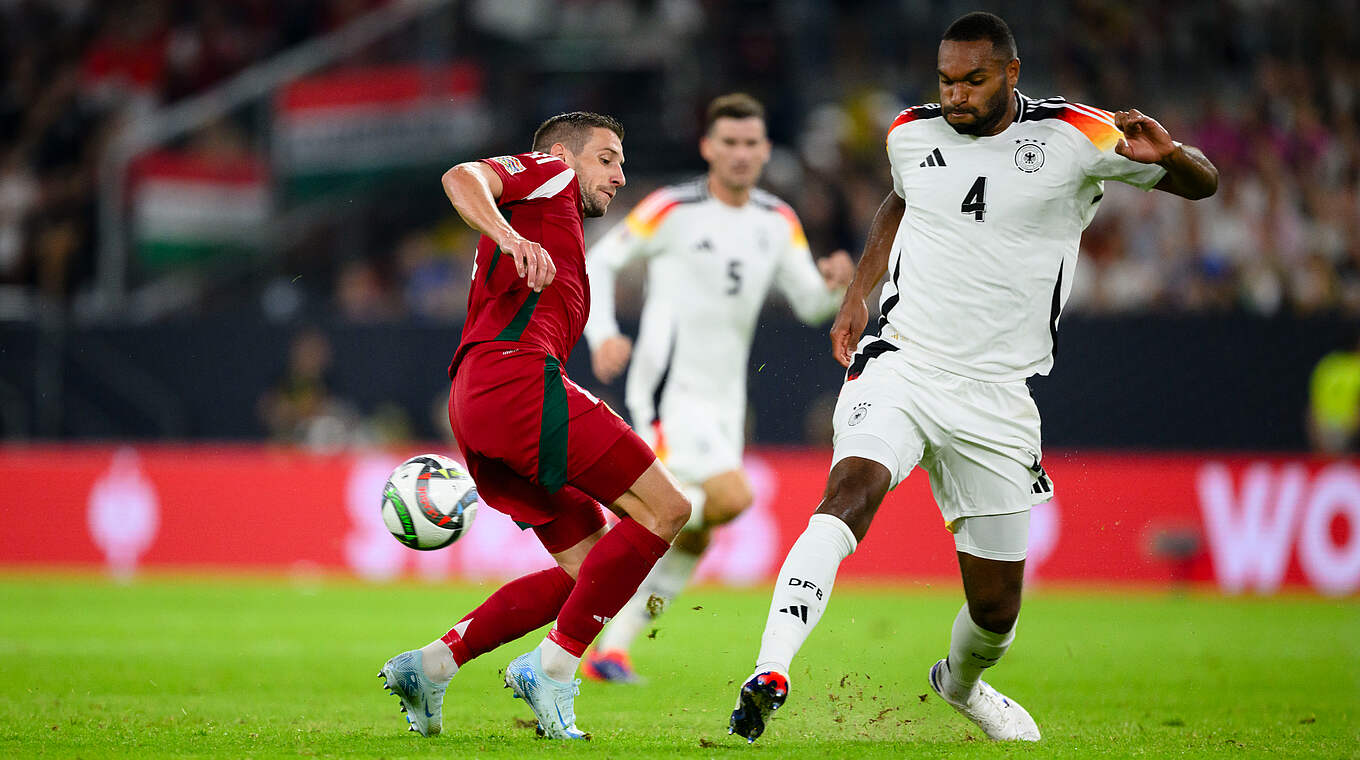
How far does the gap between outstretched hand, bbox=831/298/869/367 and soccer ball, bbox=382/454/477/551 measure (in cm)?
150

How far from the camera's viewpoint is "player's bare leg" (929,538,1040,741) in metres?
5.59

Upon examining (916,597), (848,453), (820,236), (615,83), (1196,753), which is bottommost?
(916,597)

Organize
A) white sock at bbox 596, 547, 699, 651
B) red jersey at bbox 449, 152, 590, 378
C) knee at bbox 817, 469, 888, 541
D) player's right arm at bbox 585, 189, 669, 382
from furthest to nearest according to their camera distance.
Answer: player's right arm at bbox 585, 189, 669, 382, white sock at bbox 596, 547, 699, 651, red jersey at bbox 449, 152, 590, 378, knee at bbox 817, 469, 888, 541

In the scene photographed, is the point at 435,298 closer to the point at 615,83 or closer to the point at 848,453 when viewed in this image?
the point at 615,83

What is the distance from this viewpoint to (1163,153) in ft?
17.5

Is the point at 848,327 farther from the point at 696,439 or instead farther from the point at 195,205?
the point at 195,205

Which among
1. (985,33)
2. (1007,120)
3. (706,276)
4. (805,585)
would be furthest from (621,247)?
(805,585)

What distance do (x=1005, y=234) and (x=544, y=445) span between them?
6.01ft

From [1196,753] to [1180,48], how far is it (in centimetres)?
1392

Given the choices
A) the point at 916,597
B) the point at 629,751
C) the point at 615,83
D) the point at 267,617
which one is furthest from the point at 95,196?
the point at 629,751

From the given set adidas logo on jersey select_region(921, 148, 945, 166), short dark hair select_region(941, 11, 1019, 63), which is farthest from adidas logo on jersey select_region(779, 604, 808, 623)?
short dark hair select_region(941, 11, 1019, 63)

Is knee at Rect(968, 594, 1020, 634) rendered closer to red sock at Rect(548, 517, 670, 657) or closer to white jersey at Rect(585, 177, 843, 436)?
red sock at Rect(548, 517, 670, 657)

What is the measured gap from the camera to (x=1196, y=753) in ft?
17.6

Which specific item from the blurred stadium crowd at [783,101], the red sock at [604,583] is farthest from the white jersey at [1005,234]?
the blurred stadium crowd at [783,101]
